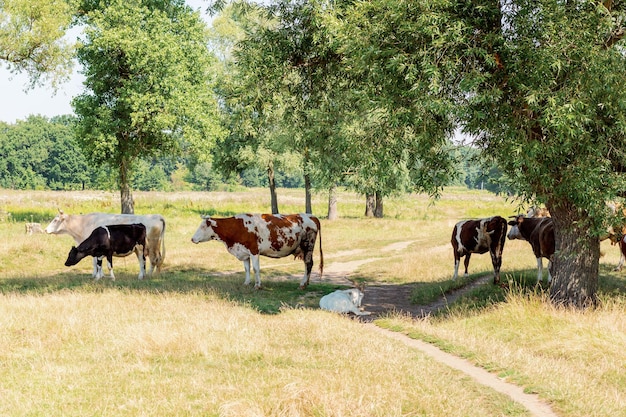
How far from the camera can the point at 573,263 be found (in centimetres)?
1542

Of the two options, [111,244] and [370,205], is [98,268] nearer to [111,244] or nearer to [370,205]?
[111,244]

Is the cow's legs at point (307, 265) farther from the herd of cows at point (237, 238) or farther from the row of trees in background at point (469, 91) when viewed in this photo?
the row of trees in background at point (469, 91)

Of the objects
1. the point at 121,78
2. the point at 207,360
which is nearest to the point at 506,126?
the point at 207,360

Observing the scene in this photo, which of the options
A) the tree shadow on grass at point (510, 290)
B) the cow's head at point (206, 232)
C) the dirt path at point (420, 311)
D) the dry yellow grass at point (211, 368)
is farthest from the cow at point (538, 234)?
the cow's head at point (206, 232)

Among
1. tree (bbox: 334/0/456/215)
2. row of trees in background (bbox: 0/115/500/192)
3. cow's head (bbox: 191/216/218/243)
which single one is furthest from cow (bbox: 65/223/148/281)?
row of trees in background (bbox: 0/115/500/192)

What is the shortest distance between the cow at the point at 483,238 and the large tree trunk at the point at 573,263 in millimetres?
3917

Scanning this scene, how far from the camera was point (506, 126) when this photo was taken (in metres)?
14.0

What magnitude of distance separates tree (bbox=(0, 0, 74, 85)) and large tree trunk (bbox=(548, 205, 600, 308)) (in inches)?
1147

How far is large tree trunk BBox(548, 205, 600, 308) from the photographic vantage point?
15078mm

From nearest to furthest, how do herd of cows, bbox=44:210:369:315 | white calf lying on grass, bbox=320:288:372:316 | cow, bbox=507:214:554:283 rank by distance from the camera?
1. white calf lying on grass, bbox=320:288:372:316
2. cow, bbox=507:214:554:283
3. herd of cows, bbox=44:210:369:315

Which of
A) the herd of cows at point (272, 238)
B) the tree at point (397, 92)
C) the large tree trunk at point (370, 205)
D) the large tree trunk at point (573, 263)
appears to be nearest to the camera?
the tree at point (397, 92)

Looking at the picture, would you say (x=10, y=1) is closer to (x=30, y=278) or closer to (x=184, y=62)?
(x=184, y=62)

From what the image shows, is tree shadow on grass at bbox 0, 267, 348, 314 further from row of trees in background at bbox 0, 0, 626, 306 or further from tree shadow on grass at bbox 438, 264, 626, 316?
row of trees in background at bbox 0, 0, 626, 306

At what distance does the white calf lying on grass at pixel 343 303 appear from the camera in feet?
53.2
